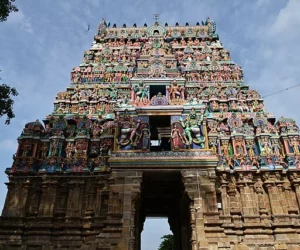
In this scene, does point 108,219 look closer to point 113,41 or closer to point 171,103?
point 171,103

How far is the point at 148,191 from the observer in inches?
732

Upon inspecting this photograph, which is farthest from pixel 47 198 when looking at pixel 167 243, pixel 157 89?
pixel 167 243

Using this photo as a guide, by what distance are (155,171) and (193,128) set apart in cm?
320

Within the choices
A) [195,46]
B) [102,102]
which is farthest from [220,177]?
[195,46]

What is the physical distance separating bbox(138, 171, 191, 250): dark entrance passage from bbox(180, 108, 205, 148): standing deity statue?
2043 mm

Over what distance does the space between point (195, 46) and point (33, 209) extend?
18450mm

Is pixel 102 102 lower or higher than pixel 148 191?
higher

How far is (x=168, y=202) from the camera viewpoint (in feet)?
66.5

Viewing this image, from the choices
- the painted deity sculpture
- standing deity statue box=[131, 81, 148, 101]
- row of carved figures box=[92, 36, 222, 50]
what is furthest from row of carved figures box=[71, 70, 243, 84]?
the painted deity sculpture

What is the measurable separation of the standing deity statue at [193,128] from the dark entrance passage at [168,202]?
2043mm

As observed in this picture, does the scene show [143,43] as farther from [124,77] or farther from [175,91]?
[175,91]

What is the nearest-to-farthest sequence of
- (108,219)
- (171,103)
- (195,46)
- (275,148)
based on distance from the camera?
1. (108,219)
2. (275,148)
3. (171,103)
4. (195,46)

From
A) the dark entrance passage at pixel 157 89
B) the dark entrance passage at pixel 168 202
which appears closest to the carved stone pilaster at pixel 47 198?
the dark entrance passage at pixel 168 202

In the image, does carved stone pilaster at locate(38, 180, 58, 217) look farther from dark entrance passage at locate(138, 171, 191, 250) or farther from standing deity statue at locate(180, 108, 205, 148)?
standing deity statue at locate(180, 108, 205, 148)
